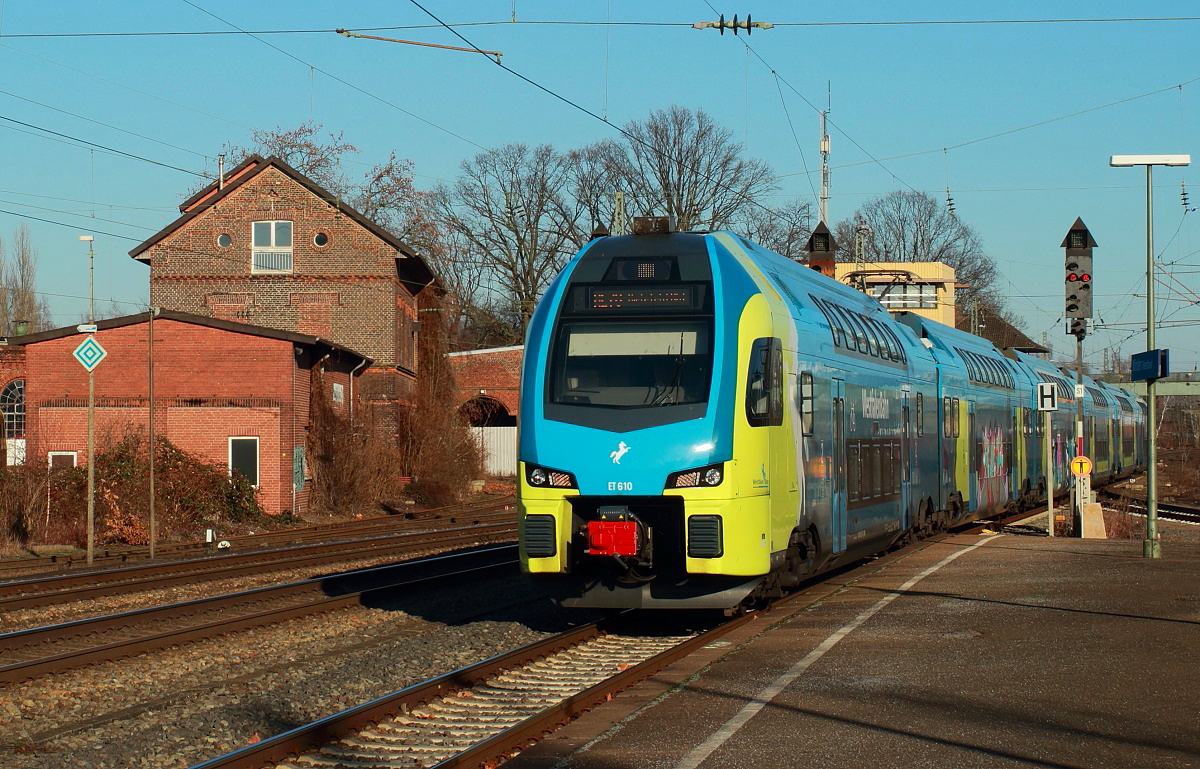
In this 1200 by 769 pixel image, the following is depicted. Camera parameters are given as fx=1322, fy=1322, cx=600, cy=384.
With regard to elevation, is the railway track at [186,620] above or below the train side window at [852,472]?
below

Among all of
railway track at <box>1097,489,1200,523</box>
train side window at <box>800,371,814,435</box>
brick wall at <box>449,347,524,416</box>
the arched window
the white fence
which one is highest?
brick wall at <box>449,347,524,416</box>

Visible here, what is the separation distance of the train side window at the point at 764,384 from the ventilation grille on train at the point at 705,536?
0.97 metres

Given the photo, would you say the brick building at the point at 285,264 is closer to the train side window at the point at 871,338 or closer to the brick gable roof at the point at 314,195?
the brick gable roof at the point at 314,195

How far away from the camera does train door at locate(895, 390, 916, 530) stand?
18.5 metres

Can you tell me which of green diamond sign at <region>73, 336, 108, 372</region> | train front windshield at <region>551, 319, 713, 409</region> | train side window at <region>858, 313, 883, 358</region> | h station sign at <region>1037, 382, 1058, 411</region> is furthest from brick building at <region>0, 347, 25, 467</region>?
train front windshield at <region>551, 319, 713, 409</region>

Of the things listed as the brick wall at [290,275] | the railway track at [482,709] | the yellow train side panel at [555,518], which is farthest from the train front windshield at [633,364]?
the brick wall at [290,275]

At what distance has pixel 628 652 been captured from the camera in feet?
38.1

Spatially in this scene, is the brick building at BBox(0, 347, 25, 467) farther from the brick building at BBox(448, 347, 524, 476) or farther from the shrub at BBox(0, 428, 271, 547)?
the brick building at BBox(448, 347, 524, 476)

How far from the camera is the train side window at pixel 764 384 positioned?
11562mm

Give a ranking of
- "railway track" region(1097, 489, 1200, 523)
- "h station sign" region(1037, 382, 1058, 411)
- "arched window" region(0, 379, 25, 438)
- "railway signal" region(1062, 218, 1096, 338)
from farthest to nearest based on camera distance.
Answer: "arched window" region(0, 379, 25, 438) < "railway track" region(1097, 489, 1200, 523) < "h station sign" region(1037, 382, 1058, 411) < "railway signal" region(1062, 218, 1096, 338)

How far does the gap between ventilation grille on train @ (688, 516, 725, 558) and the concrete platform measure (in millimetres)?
831

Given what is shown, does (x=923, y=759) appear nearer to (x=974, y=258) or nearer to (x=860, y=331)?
(x=860, y=331)

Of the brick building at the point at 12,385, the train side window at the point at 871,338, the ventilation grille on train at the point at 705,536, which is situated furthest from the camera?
the brick building at the point at 12,385

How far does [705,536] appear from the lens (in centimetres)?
1116
